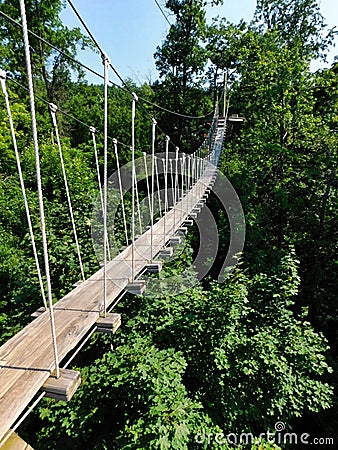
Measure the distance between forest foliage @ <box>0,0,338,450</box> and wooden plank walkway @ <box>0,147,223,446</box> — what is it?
2.70 feet

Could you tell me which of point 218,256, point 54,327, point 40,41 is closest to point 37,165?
point 54,327

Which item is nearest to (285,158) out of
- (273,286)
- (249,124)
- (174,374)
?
(249,124)

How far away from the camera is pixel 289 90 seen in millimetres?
5340

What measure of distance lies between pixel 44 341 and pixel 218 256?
461cm

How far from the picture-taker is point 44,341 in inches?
36.1

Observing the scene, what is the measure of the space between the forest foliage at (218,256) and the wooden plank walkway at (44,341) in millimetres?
823

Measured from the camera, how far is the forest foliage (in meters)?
2.16

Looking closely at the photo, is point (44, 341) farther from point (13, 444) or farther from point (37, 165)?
point (37, 165)

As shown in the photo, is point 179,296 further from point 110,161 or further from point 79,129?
point 79,129

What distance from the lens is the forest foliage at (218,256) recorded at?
2.16 meters

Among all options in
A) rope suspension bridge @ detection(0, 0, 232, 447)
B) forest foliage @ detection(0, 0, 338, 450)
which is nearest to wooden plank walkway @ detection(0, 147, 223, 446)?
rope suspension bridge @ detection(0, 0, 232, 447)

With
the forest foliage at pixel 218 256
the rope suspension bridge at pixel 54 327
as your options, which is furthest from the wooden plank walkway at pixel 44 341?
the forest foliage at pixel 218 256

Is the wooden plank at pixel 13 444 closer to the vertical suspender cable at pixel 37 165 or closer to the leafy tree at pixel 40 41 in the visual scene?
the vertical suspender cable at pixel 37 165

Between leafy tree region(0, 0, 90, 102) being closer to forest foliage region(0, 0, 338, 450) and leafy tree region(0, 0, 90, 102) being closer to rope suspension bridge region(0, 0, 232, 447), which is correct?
forest foliage region(0, 0, 338, 450)
